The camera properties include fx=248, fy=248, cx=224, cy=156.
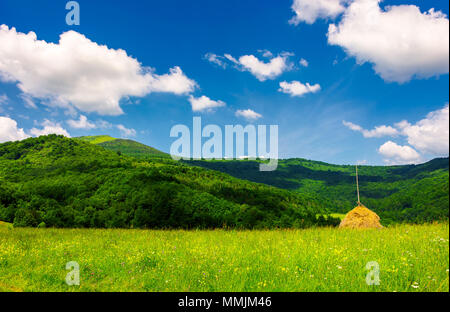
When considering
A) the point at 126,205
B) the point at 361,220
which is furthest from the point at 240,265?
the point at 126,205

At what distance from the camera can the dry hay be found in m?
14.1

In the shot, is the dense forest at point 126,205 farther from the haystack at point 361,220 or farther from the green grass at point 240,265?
the green grass at point 240,265

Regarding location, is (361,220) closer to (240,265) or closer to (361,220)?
(361,220)

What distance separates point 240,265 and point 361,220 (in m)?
11.0

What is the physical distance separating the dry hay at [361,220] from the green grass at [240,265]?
5.76 m

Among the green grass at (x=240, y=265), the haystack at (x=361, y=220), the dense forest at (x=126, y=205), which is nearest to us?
the green grass at (x=240, y=265)

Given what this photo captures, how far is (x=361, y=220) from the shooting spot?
14.5 meters

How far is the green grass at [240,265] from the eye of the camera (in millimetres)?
5168

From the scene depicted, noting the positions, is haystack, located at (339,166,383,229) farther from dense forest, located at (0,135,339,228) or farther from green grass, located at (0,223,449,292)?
dense forest, located at (0,135,339,228)


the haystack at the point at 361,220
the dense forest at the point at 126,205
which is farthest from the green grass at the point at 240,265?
the dense forest at the point at 126,205

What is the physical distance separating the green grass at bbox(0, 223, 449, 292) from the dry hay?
576 cm

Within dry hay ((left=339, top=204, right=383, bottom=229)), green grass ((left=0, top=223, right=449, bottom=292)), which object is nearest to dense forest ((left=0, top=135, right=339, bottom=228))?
dry hay ((left=339, top=204, right=383, bottom=229))
